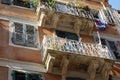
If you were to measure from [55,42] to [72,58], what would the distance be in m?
1.16

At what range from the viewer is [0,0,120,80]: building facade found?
54.5 ft

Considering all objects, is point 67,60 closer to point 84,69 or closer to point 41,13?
point 84,69

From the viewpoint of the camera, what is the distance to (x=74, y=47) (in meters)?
17.5

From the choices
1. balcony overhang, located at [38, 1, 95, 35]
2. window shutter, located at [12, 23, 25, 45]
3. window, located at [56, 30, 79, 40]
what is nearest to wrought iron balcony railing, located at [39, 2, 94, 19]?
balcony overhang, located at [38, 1, 95, 35]

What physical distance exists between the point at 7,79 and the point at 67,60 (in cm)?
299

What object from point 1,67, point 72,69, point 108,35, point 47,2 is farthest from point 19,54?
point 108,35

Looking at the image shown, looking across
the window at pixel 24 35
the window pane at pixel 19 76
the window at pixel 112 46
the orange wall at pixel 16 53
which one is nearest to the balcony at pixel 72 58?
the orange wall at pixel 16 53

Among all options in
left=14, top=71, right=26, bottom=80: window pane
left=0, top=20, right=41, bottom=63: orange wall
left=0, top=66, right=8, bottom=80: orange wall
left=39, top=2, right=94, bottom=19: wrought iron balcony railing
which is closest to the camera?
left=0, top=66, right=8, bottom=80: orange wall

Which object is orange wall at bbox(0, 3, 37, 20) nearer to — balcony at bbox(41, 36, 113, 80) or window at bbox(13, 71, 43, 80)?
balcony at bbox(41, 36, 113, 80)

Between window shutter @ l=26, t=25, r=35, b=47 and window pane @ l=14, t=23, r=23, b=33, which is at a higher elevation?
window pane @ l=14, t=23, r=23, b=33

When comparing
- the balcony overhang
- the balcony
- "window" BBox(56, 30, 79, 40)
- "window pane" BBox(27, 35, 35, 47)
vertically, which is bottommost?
the balcony

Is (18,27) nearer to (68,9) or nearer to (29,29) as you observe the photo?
(29,29)

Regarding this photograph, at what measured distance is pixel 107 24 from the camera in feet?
71.6

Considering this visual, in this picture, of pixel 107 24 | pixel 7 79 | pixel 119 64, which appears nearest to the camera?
pixel 7 79
